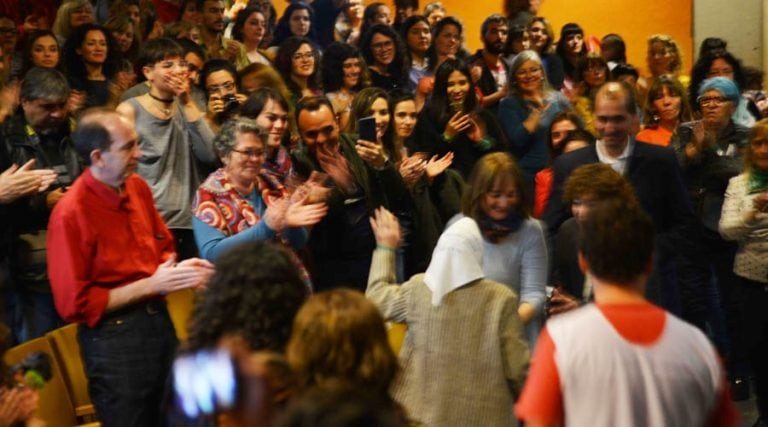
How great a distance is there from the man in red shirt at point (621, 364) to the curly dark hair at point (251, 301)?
65cm

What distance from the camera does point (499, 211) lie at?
4871 millimetres

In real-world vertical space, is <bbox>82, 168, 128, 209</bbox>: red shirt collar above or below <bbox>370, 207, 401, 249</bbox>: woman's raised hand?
above

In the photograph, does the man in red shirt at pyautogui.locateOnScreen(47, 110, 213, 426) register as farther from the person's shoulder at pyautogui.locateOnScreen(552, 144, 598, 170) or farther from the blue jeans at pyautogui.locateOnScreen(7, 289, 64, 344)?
the person's shoulder at pyautogui.locateOnScreen(552, 144, 598, 170)

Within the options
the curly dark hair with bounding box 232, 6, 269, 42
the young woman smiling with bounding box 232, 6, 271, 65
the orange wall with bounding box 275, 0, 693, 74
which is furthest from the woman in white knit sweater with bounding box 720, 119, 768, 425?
the orange wall with bounding box 275, 0, 693, 74

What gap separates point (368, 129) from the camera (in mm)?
6203

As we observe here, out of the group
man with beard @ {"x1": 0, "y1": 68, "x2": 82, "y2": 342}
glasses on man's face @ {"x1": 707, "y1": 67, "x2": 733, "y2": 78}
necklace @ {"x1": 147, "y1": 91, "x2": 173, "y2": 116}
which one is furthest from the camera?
glasses on man's face @ {"x1": 707, "y1": 67, "x2": 733, "y2": 78}

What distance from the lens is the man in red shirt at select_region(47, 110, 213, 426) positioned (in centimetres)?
462

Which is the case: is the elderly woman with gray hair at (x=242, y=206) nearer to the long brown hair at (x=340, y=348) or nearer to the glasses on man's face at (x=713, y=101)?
the long brown hair at (x=340, y=348)

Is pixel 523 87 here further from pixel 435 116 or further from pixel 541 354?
pixel 541 354

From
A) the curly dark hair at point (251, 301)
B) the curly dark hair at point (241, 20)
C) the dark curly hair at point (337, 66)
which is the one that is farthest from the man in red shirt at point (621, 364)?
the curly dark hair at point (241, 20)

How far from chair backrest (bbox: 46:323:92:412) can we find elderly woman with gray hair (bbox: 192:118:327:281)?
665mm

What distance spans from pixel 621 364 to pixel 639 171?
96.9 inches

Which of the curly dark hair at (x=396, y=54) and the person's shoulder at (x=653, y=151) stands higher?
the curly dark hair at (x=396, y=54)

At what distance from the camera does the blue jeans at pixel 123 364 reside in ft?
15.3
